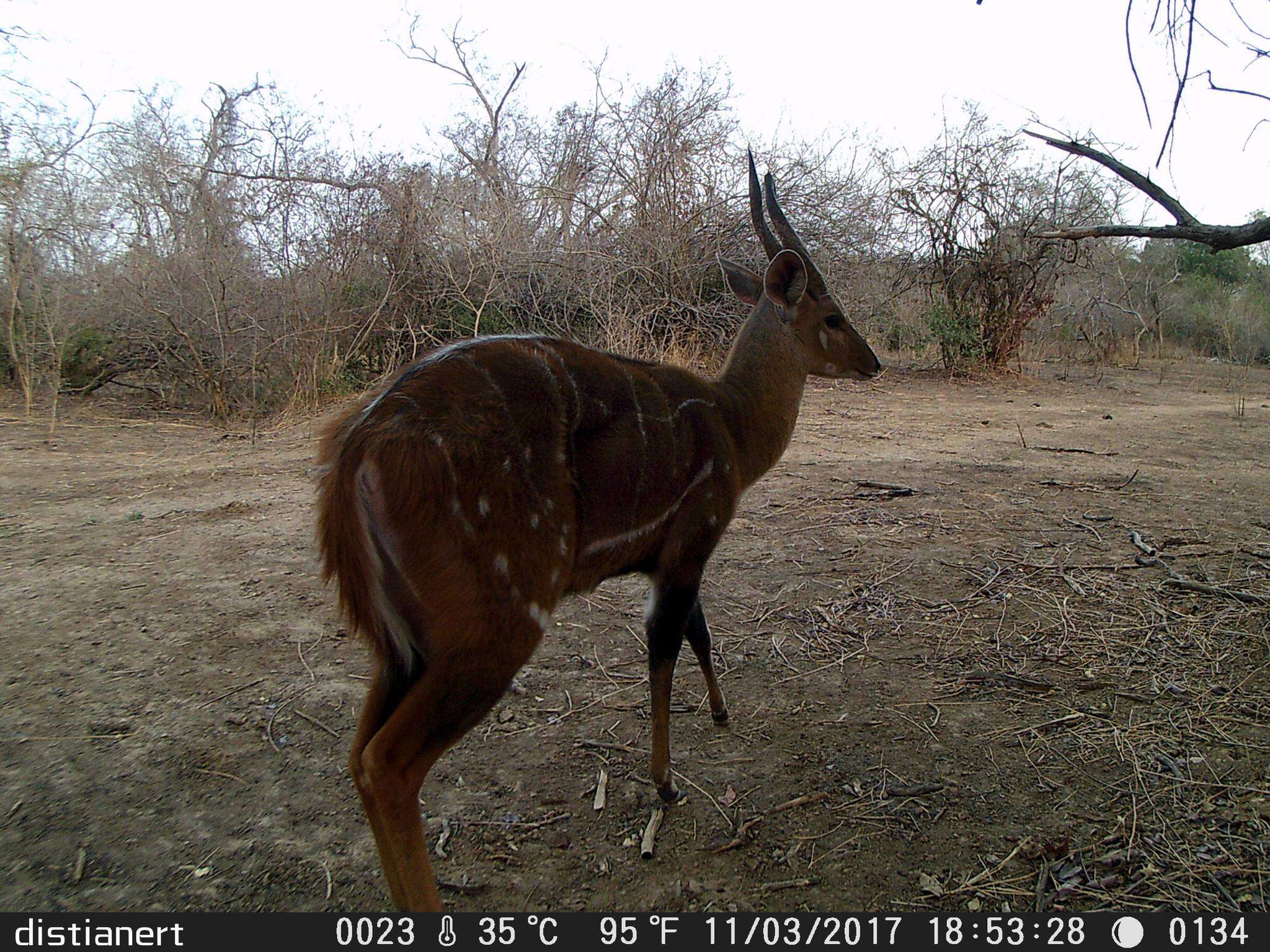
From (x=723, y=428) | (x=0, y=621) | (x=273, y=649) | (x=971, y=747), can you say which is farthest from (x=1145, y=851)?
(x=0, y=621)

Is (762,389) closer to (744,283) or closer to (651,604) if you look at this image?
(744,283)

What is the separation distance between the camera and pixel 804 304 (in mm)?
3723

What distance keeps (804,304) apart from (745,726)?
2.01 meters

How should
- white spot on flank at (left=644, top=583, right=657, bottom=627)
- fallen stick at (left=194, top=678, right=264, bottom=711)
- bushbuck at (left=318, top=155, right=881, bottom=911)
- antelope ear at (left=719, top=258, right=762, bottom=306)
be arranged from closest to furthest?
bushbuck at (left=318, top=155, right=881, bottom=911)
white spot on flank at (left=644, top=583, right=657, bottom=627)
fallen stick at (left=194, top=678, right=264, bottom=711)
antelope ear at (left=719, top=258, right=762, bottom=306)

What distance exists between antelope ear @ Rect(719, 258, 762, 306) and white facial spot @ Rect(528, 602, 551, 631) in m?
2.44

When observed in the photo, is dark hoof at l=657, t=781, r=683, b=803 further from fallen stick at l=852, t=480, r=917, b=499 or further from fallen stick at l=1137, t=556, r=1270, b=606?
fallen stick at l=852, t=480, r=917, b=499

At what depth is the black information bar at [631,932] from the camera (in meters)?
1.93

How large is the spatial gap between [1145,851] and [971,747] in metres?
0.62

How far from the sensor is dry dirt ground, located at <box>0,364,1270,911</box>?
7.11 ft

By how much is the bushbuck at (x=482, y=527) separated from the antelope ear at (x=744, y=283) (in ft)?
4.83

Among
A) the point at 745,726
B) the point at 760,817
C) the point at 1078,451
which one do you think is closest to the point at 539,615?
the point at 760,817

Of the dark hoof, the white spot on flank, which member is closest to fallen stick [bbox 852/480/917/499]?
the white spot on flank

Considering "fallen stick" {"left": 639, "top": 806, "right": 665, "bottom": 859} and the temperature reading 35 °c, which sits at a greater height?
"fallen stick" {"left": 639, "top": 806, "right": 665, "bottom": 859}

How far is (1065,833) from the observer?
228 centimetres
